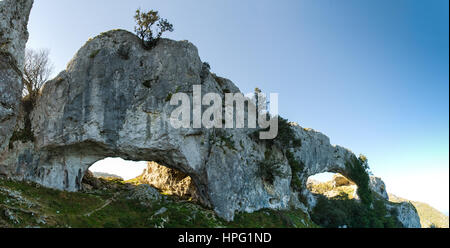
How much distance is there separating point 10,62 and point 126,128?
8981mm

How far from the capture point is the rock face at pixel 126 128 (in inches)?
847

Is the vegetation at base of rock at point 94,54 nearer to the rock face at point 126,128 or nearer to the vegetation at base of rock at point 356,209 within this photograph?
the rock face at point 126,128

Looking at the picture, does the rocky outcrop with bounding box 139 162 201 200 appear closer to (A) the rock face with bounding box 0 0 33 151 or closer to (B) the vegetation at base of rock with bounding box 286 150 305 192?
(B) the vegetation at base of rock with bounding box 286 150 305 192

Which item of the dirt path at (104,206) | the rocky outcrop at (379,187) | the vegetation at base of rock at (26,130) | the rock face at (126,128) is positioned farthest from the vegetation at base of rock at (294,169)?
the rocky outcrop at (379,187)

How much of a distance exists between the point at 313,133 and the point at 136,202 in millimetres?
30751

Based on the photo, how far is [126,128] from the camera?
22.7 meters

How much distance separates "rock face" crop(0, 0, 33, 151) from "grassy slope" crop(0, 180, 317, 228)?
3999mm

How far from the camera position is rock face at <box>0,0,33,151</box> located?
1595 cm

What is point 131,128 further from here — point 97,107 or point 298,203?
point 298,203

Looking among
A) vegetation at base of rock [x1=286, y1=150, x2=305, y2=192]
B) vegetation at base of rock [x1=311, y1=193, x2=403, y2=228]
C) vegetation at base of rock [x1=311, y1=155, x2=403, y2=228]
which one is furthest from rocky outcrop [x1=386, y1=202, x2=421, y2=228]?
vegetation at base of rock [x1=286, y1=150, x2=305, y2=192]

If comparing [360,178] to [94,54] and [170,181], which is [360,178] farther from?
[94,54]

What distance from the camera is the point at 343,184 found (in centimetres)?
5684
